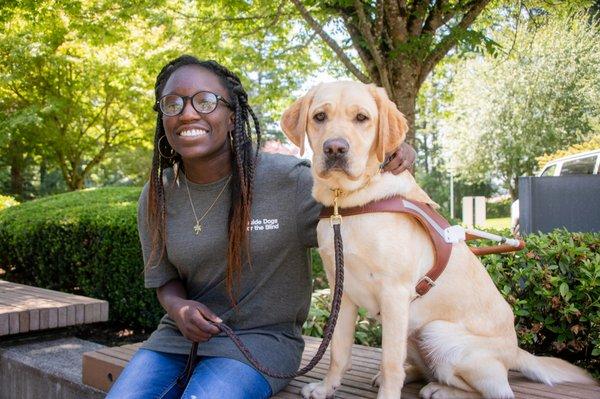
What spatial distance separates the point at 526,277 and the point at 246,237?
1.81m

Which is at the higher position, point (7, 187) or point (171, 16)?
point (171, 16)

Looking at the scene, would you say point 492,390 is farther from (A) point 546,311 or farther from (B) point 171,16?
(B) point 171,16

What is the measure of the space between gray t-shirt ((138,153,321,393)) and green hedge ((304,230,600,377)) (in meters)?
1.45

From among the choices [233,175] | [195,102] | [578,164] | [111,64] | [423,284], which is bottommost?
[423,284]

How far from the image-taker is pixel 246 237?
2623 millimetres

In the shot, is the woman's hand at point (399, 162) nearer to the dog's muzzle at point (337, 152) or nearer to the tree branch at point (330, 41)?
the dog's muzzle at point (337, 152)

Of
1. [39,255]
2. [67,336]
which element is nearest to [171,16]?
[39,255]

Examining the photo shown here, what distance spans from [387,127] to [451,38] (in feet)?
11.8

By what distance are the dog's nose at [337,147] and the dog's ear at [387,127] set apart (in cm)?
17

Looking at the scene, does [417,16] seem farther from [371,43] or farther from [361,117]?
[361,117]

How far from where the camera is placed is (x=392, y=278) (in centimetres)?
221

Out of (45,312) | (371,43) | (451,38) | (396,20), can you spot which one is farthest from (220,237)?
(396,20)

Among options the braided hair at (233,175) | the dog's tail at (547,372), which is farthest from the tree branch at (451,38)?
the dog's tail at (547,372)

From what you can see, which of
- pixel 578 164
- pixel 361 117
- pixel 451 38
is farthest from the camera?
pixel 578 164
